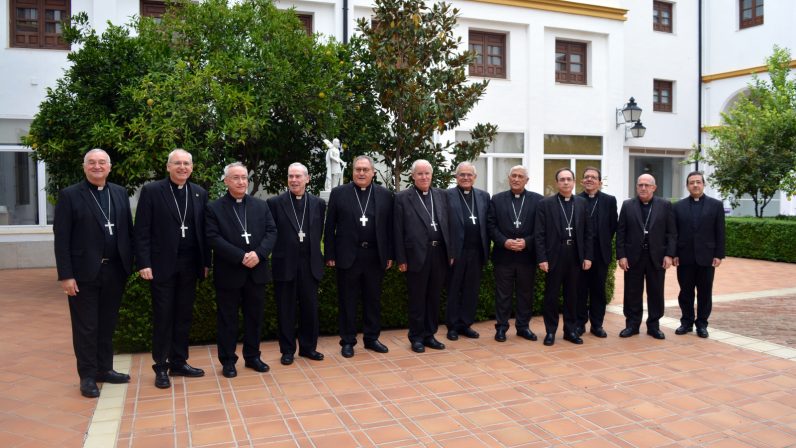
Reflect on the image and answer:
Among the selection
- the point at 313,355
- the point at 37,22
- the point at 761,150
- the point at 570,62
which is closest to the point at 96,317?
the point at 313,355

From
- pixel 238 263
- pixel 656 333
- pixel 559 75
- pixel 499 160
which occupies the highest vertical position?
pixel 559 75

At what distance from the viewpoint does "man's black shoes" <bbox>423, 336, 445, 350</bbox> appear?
6.37 m

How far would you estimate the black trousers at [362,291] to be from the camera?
6.15 meters

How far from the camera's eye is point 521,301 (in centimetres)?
680

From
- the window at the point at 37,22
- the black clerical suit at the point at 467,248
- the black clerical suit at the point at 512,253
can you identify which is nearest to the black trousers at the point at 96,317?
the black clerical suit at the point at 467,248

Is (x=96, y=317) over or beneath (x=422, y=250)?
beneath

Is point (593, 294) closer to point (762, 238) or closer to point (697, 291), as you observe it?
point (697, 291)


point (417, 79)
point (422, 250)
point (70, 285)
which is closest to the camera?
point (70, 285)

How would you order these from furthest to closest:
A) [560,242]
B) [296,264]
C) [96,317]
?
[560,242]
[296,264]
[96,317]

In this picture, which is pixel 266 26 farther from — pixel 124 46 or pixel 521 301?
pixel 521 301

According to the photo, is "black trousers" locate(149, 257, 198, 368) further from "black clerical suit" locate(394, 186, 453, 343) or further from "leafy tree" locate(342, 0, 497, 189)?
"leafy tree" locate(342, 0, 497, 189)

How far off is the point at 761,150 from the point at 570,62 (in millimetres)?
5449

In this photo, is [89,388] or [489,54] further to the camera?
[489,54]

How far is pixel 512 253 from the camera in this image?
673cm
